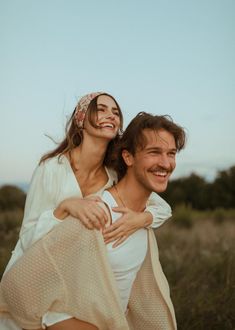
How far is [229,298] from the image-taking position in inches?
192

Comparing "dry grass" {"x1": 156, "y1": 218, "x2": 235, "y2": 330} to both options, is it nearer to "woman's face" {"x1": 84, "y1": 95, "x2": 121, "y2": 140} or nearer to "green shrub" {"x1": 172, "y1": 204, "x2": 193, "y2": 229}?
"woman's face" {"x1": 84, "y1": 95, "x2": 121, "y2": 140}

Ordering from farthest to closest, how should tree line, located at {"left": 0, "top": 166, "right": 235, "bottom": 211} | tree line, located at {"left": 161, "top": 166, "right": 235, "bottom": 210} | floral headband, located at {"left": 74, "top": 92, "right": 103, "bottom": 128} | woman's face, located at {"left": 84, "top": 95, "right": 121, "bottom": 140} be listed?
1. tree line, located at {"left": 161, "top": 166, "right": 235, "bottom": 210}
2. tree line, located at {"left": 0, "top": 166, "right": 235, "bottom": 211}
3. floral headband, located at {"left": 74, "top": 92, "right": 103, "bottom": 128}
4. woman's face, located at {"left": 84, "top": 95, "right": 121, "bottom": 140}

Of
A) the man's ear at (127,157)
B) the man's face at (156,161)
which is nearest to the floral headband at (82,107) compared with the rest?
the man's ear at (127,157)

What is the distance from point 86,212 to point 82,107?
118 cm

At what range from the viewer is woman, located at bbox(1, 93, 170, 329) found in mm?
2834

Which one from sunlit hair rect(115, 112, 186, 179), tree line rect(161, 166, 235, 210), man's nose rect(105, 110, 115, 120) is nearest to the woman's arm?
sunlit hair rect(115, 112, 186, 179)

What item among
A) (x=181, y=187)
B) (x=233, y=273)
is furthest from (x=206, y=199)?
(x=233, y=273)

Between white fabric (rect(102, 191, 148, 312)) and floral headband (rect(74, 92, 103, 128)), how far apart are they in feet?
2.51

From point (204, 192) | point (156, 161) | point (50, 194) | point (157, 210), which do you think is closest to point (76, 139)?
A: point (50, 194)

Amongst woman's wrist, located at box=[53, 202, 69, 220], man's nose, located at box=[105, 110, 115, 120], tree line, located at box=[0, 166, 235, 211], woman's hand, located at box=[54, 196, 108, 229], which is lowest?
tree line, located at box=[0, 166, 235, 211]

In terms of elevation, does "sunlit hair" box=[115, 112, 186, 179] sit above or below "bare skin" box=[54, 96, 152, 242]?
above

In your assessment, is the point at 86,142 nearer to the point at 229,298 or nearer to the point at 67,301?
the point at 67,301

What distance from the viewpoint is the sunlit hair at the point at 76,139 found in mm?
3412

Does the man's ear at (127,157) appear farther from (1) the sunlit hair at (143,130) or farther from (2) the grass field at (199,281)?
(2) the grass field at (199,281)
